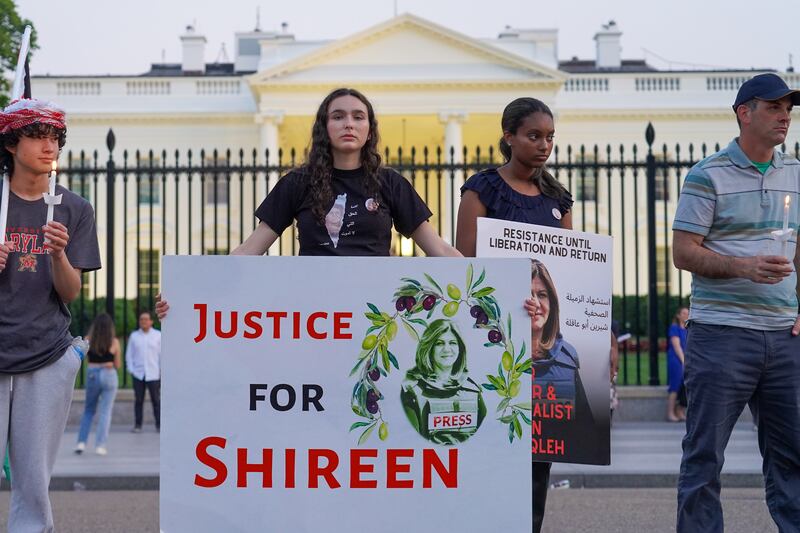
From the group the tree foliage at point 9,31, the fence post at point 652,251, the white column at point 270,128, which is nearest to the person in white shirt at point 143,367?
the tree foliage at point 9,31

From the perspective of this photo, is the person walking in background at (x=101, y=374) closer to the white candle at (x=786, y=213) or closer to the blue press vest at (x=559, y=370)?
the blue press vest at (x=559, y=370)

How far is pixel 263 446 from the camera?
3574 mm

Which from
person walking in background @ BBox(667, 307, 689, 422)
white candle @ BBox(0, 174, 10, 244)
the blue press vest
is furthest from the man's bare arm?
person walking in background @ BBox(667, 307, 689, 422)

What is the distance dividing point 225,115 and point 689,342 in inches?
1572

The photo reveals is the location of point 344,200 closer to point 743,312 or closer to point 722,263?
point 722,263

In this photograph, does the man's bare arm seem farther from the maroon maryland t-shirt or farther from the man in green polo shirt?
the maroon maryland t-shirt

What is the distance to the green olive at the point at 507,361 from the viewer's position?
12.0 ft

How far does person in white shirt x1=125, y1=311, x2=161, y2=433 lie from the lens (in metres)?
13.2

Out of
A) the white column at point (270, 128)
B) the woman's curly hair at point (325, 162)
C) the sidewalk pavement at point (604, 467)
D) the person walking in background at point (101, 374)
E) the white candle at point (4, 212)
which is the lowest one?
the sidewalk pavement at point (604, 467)

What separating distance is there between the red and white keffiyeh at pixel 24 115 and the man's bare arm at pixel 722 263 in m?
2.44

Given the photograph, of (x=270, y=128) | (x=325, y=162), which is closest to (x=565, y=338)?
(x=325, y=162)

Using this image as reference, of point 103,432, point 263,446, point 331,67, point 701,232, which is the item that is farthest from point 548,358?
point 331,67

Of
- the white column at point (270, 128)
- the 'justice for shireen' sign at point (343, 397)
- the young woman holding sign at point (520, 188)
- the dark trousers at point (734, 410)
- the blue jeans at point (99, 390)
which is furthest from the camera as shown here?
the white column at point (270, 128)

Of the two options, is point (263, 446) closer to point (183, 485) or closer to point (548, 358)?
point (183, 485)
